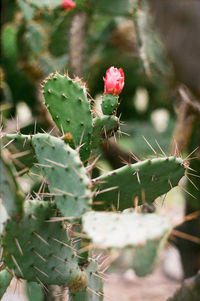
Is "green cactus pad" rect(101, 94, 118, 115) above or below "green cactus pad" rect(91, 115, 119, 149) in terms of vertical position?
above

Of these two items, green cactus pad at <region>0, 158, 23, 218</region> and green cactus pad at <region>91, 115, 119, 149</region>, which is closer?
green cactus pad at <region>0, 158, 23, 218</region>

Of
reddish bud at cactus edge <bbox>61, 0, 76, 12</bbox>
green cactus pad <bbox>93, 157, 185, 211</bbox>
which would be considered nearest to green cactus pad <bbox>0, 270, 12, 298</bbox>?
green cactus pad <bbox>93, 157, 185, 211</bbox>

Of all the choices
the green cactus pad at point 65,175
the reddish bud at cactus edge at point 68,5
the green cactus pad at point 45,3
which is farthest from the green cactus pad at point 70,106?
the green cactus pad at point 45,3

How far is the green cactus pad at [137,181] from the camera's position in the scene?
115 cm

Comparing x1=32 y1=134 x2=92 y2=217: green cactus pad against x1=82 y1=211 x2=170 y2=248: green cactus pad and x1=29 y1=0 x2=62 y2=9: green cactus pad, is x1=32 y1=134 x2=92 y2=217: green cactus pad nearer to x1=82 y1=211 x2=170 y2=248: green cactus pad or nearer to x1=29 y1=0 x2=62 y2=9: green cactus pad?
x1=82 y1=211 x2=170 y2=248: green cactus pad

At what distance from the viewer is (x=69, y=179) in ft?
3.46

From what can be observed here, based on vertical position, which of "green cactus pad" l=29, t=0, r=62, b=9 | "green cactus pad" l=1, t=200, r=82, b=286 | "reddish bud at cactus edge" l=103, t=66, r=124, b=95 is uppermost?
"reddish bud at cactus edge" l=103, t=66, r=124, b=95

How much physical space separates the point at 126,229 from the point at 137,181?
0.27m

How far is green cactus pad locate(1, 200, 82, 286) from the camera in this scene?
3.51ft

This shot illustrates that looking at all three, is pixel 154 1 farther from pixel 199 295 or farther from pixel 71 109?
pixel 199 295

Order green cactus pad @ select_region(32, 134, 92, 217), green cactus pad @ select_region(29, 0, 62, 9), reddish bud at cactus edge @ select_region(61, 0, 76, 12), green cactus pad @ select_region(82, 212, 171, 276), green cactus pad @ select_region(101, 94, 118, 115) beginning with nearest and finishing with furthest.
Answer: green cactus pad @ select_region(82, 212, 171, 276) < green cactus pad @ select_region(32, 134, 92, 217) < green cactus pad @ select_region(101, 94, 118, 115) < reddish bud at cactus edge @ select_region(61, 0, 76, 12) < green cactus pad @ select_region(29, 0, 62, 9)

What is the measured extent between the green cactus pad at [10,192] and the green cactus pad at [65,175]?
0.10 m

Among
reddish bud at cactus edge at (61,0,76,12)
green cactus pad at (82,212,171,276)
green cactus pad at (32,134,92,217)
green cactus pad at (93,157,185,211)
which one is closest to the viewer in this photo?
green cactus pad at (82,212,171,276)

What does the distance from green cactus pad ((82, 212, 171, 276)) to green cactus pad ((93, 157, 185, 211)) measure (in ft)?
0.48
